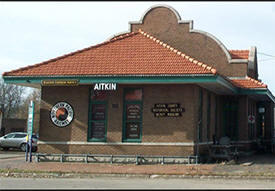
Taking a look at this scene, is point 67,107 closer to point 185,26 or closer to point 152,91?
point 152,91

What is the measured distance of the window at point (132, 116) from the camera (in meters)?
19.6

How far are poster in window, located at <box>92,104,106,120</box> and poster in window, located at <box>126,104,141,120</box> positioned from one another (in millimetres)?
1205

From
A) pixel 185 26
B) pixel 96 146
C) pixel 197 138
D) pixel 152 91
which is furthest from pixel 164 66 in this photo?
pixel 185 26

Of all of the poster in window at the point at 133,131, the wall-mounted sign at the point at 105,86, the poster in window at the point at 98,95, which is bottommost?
the poster in window at the point at 133,131

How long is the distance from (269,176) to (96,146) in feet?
26.9

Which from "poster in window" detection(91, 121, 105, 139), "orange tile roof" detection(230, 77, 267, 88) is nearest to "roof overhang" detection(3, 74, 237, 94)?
"poster in window" detection(91, 121, 105, 139)

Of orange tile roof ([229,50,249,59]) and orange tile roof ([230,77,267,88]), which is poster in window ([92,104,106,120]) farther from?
orange tile roof ([229,50,249,59])

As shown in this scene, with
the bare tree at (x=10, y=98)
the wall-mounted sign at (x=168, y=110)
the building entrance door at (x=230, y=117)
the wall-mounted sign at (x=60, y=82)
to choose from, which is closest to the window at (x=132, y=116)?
the wall-mounted sign at (x=168, y=110)

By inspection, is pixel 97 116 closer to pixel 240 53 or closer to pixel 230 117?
pixel 230 117

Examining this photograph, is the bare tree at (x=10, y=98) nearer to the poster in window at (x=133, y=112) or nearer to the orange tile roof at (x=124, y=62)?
the orange tile roof at (x=124, y=62)

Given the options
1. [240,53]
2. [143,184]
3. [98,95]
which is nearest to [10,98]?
[240,53]

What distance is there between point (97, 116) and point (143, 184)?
23.1 ft

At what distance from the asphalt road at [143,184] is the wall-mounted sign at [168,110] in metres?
4.56

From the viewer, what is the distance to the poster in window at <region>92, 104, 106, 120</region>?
1995 cm
